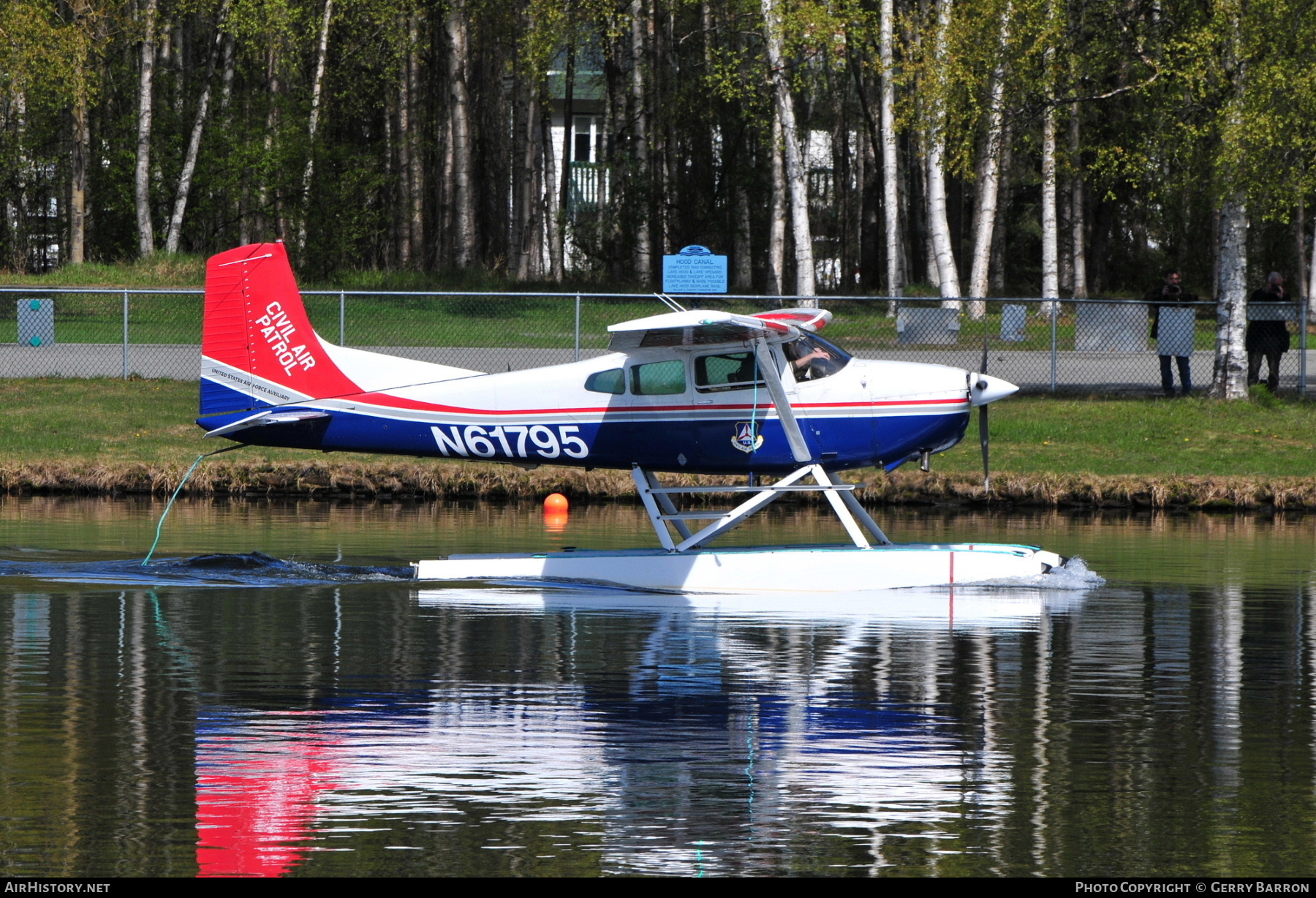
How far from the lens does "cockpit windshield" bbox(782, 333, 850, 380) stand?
520 inches

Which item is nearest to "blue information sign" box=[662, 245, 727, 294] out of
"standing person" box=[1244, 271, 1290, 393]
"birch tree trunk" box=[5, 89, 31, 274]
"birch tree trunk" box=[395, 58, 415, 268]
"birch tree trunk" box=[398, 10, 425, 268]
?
"standing person" box=[1244, 271, 1290, 393]

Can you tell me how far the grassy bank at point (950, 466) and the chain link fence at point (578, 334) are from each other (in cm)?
196

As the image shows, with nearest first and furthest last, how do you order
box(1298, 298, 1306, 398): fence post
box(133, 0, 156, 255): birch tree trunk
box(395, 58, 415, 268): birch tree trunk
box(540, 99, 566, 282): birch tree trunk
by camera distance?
box(1298, 298, 1306, 398): fence post < box(133, 0, 156, 255): birch tree trunk < box(395, 58, 415, 268): birch tree trunk < box(540, 99, 566, 282): birch tree trunk

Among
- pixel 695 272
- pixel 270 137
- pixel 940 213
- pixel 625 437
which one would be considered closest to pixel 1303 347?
pixel 695 272

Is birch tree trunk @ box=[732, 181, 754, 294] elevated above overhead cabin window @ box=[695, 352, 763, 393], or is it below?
above

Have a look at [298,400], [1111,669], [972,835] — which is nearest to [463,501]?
[298,400]

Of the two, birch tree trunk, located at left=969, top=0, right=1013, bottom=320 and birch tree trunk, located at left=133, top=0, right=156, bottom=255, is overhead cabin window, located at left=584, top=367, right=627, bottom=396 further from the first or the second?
birch tree trunk, located at left=133, top=0, right=156, bottom=255

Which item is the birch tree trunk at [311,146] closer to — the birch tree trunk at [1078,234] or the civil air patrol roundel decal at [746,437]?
the birch tree trunk at [1078,234]

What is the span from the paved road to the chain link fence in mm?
37

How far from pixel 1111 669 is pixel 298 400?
7202 millimetres

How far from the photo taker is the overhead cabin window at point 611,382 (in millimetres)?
13312

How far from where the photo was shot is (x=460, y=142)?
4019cm

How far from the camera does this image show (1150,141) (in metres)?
25.5

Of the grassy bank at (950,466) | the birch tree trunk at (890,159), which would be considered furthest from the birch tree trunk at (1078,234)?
the grassy bank at (950,466)
